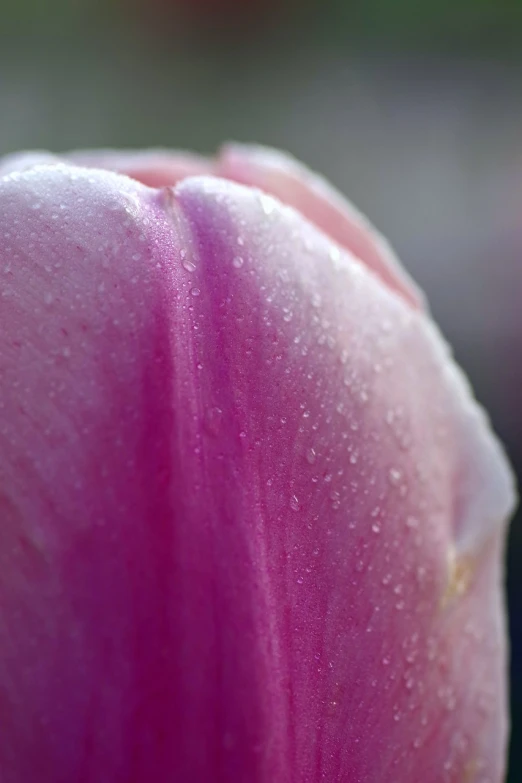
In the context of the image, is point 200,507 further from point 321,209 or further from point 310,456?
point 321,209

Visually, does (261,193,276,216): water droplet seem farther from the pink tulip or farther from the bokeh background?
the bokeh background

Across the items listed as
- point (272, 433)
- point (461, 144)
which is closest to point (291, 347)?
point (272, 433)

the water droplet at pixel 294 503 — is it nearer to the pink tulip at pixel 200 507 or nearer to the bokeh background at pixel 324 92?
the pink tulip at pixel 200 507

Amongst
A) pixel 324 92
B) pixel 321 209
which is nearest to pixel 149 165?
pixel 321 209

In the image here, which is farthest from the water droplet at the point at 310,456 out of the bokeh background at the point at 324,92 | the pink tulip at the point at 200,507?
the bokeh background at the point at 324,92

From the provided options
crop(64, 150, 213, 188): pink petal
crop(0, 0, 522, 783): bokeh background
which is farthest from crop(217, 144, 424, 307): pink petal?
crop(0, 0, 522, 783): bokeh background

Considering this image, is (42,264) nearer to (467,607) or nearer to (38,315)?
(38,315)
